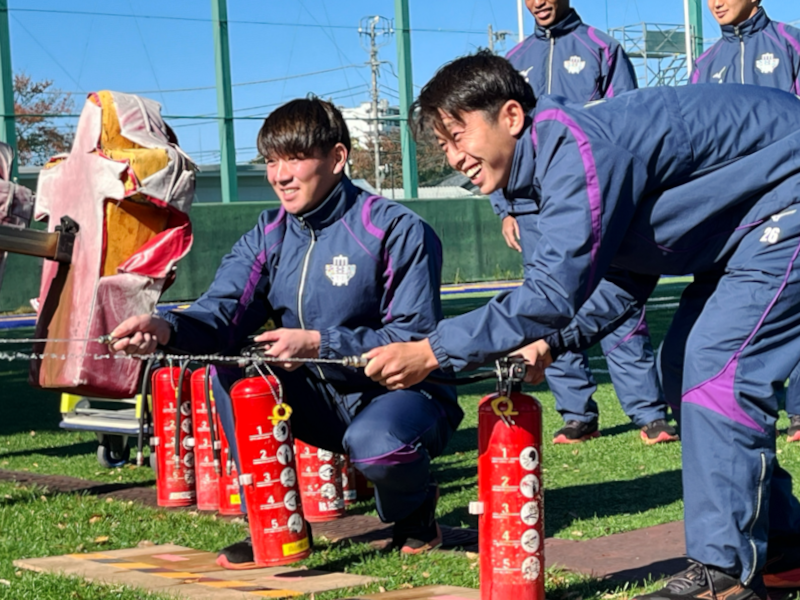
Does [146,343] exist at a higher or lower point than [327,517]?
higher

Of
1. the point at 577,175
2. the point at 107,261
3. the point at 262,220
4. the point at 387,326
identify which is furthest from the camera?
the point at 107,261

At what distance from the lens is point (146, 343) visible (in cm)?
446

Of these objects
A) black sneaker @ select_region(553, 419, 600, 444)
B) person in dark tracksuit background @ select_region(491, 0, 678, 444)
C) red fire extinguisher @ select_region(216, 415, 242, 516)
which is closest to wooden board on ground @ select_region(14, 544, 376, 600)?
red fire extinguisher @ select_region(216, 415, 242, 516)

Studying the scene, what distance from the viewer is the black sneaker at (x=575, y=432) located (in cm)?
742

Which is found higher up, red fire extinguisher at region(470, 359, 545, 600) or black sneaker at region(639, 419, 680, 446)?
red fire extinguisher at region(470, 359, 545, 600)

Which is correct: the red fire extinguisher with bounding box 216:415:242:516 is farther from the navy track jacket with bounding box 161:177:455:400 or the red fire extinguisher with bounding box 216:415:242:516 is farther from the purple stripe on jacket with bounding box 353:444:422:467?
the purple stripe on jacket with bounding box 353:444:422:467

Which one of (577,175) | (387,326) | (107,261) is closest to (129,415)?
(107,261)

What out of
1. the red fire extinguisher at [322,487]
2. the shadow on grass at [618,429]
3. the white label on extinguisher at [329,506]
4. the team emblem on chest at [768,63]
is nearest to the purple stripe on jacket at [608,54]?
the team emblem on chest at [768,63]

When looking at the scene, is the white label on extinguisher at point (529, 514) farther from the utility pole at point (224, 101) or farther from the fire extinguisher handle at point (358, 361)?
the utility pole at point (224, 101)

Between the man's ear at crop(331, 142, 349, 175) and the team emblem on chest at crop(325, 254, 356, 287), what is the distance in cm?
37

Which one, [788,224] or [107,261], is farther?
[107,261]

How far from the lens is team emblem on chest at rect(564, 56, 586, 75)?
736 centimetres

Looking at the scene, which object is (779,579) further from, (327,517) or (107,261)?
(107,261)

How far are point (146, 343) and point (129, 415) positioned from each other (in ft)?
9.80
